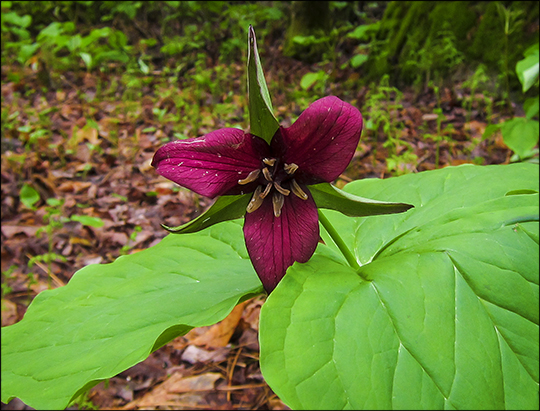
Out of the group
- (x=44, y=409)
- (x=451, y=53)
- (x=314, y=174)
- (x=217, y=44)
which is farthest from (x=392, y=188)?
(x=217, y=44)

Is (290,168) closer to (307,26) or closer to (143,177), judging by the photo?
(143,177)

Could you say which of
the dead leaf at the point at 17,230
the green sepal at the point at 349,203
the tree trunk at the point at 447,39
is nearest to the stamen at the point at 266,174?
the green sepal at the point at 349,203

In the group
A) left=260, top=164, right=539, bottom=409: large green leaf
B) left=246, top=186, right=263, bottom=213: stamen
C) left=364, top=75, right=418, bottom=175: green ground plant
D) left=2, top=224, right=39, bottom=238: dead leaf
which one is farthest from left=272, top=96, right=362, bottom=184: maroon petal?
left=2, top=224, right=39, bottom=238: dead leaf

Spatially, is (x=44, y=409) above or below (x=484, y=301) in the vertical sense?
below

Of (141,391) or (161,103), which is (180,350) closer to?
(141,391)

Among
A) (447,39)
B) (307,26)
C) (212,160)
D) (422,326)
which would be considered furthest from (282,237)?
(307,26)

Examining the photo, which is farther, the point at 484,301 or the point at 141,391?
the point at 141,391

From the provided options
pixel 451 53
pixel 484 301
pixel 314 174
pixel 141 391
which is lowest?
pixel 141 391
